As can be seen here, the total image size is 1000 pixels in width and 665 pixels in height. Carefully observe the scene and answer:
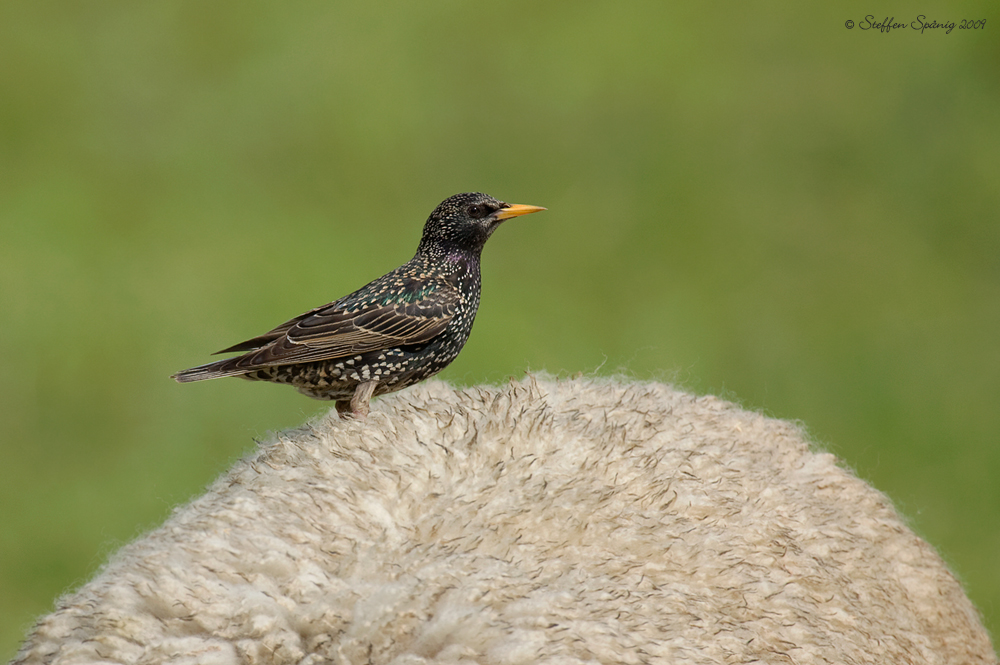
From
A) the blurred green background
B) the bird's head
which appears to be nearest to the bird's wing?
the bird's head

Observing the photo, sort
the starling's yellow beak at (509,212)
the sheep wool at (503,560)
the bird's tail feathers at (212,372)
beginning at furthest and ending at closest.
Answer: the starling's yellow beak at (509,212) < the bird's tail feathers at (212,372) < the sheep wool at (503,560)

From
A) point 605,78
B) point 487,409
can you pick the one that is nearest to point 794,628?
point 487,409

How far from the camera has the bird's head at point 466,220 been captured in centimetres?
333

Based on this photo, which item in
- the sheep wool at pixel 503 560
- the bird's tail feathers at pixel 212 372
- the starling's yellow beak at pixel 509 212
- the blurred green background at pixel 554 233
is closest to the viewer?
the sheep wool at pixel 503 560

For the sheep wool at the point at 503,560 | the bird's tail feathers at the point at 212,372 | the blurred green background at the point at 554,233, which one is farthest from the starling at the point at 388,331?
the blurred green background at the point at 554,233

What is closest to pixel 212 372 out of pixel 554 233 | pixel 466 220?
pixel 466 220

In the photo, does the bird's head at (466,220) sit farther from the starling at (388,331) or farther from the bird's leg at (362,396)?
the bird's leg at (362,396)

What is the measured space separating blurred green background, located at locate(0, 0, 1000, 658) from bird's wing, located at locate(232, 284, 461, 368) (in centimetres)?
357

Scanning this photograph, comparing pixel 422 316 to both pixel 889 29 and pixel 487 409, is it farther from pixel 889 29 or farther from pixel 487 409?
pixel 889 29

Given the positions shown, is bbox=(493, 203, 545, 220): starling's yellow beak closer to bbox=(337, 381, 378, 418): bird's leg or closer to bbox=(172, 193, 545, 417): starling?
bbox=(172, 193, 545, 417): starling

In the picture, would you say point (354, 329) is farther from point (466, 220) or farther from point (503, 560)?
point (503, 560)

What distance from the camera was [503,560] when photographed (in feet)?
6.88

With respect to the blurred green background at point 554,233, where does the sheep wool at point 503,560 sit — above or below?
below

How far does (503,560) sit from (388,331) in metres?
1.16
